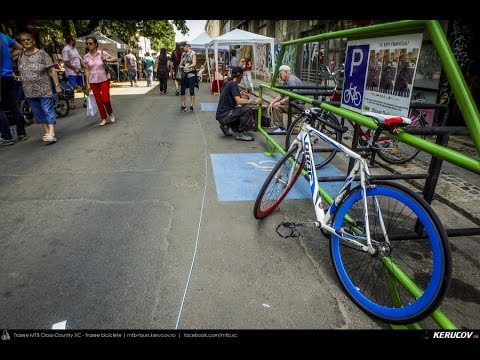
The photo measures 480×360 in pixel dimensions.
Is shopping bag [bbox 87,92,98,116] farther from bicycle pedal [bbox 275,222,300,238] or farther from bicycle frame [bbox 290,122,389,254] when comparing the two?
bicycle pedal [bbox 275,222,300,238]

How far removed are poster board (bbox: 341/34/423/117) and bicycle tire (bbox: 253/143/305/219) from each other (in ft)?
2.47

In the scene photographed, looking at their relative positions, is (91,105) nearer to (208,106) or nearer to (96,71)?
(96,71)

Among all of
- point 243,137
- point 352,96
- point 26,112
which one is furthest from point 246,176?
point 26,112

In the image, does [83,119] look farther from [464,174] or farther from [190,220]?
[464,174]

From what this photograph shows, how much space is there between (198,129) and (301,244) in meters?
5.46

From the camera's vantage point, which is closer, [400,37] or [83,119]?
[400,37]

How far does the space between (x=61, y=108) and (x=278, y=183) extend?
8.07m

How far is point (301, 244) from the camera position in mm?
3061

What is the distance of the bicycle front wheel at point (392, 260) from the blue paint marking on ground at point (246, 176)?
4.90 feet

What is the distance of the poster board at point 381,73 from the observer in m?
2.26

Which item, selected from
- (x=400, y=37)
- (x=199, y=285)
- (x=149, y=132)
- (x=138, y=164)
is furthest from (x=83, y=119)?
(x=400, y=37)

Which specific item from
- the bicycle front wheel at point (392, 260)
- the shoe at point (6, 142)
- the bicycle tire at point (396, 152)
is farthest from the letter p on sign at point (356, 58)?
the shoe at point (6, 142)

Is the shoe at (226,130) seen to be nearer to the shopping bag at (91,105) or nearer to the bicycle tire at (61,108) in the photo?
the shopping bag at (91,105)
